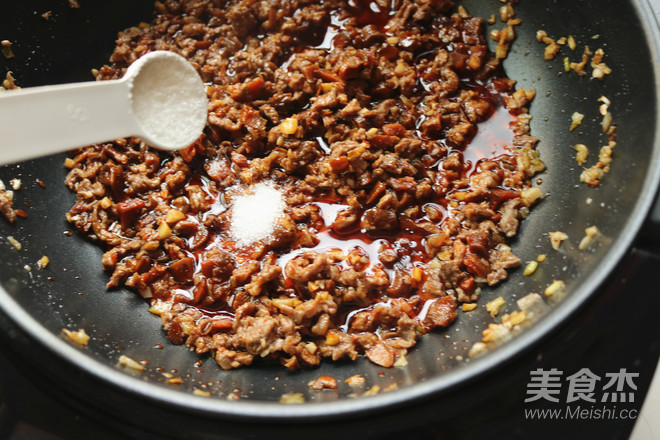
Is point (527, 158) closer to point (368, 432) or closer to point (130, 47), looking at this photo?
point (368, 432)

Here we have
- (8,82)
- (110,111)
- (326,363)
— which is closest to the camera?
(110,111)

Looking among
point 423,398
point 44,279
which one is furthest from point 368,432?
point 44,279

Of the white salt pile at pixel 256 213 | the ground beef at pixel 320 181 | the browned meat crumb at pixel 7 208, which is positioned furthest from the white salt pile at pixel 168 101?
the browned meat crumb at pixel 7 208

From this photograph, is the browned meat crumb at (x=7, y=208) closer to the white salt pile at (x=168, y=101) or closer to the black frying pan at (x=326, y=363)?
the black frying pan at (x=326, y=363)

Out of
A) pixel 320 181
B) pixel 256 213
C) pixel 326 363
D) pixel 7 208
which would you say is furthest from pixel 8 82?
pixel 326 363

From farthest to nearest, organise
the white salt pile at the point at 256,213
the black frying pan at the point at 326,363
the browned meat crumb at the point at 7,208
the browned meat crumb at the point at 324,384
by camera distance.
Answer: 1. the white salt pile at the point at 256,213
2. the browned meat crumb at the point at 7,208
3. the browned meat crumb at the point at 324,384
4. the black frying pan at the point at 326,363

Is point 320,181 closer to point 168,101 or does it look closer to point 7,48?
Answer: point 168,101
